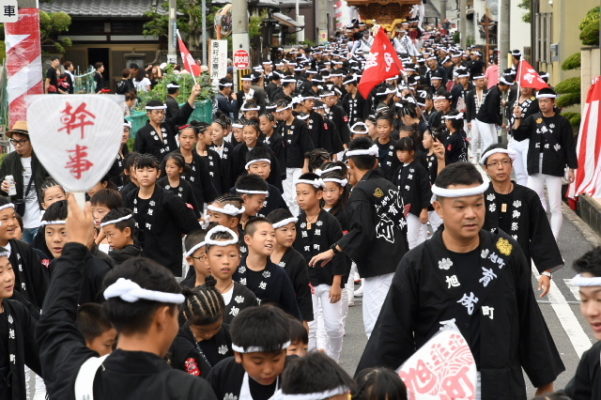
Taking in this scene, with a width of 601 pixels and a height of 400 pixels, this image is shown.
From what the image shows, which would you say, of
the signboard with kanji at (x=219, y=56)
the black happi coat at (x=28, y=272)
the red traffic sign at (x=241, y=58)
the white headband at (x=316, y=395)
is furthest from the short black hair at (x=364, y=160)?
the signboard with kanji at (x=219, y=56)

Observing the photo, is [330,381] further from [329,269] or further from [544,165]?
[544,165]

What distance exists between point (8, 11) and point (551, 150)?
671 centimetres

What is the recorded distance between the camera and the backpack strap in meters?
3.97

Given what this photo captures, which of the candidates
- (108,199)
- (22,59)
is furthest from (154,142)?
(108,199)

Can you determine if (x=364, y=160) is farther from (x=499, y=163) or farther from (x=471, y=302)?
(x=471, y=302)

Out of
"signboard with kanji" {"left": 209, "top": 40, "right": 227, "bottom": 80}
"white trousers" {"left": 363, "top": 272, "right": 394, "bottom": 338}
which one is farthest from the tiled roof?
"white trousers" {"left": 363, "top": 272, "right": 394, "bottom": 338}

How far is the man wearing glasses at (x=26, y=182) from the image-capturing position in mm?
10445

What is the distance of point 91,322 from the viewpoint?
192 inches

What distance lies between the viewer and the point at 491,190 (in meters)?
8.98

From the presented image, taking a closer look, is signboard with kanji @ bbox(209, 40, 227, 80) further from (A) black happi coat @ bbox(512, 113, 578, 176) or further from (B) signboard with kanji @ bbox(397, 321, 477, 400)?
(B) signboard with kanji @ bbox(397, 321, 477, 400)

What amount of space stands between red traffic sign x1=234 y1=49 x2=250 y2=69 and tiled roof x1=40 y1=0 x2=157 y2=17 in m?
14.4

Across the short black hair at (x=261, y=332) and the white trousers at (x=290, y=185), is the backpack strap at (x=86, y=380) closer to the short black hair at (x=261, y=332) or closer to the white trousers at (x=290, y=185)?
the short black hair at (x=261, y=332)

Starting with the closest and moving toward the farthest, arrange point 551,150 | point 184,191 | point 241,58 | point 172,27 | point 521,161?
point 184,191 < point 551,150 < point 521,161 < point 241,58 < point 172,27

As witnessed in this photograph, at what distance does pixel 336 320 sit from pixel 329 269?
1.35ft
